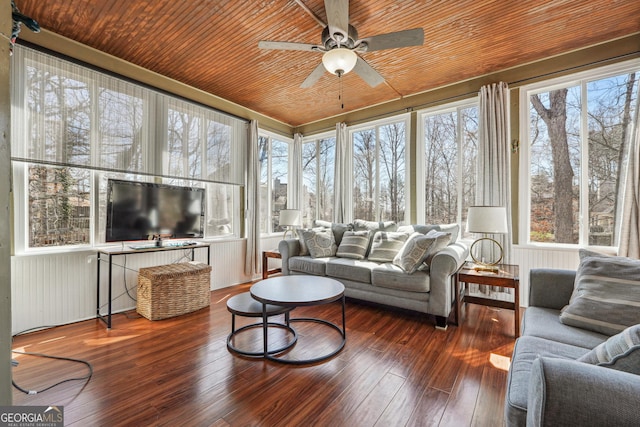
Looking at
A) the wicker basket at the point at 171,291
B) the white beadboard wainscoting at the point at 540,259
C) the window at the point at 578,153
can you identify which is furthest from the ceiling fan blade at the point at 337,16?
the white beadboard wainscoting at the point at 540,259

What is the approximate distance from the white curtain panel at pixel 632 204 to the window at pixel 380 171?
92.6 inches

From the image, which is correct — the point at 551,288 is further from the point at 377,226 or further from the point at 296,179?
the point at 296,179

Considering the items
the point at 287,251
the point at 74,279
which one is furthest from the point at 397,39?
the point at 74,279

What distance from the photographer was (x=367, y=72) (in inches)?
113

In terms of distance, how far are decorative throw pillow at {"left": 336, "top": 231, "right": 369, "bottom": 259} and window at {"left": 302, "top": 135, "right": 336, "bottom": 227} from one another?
146 centimetres

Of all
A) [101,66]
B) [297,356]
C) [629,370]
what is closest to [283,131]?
[101,66]

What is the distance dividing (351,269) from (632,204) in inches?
113

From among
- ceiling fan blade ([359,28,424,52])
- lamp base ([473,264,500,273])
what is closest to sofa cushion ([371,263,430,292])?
lamp base ([473,264,500,273])

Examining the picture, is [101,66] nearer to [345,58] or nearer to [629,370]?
[345,58]

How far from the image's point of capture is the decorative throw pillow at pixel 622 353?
2.83 feet

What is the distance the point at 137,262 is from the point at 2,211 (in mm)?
Answer: 2881

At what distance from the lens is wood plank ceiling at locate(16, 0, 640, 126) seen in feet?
7.88

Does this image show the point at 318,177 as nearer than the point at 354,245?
No

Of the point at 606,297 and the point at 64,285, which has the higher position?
the point at 606,297
